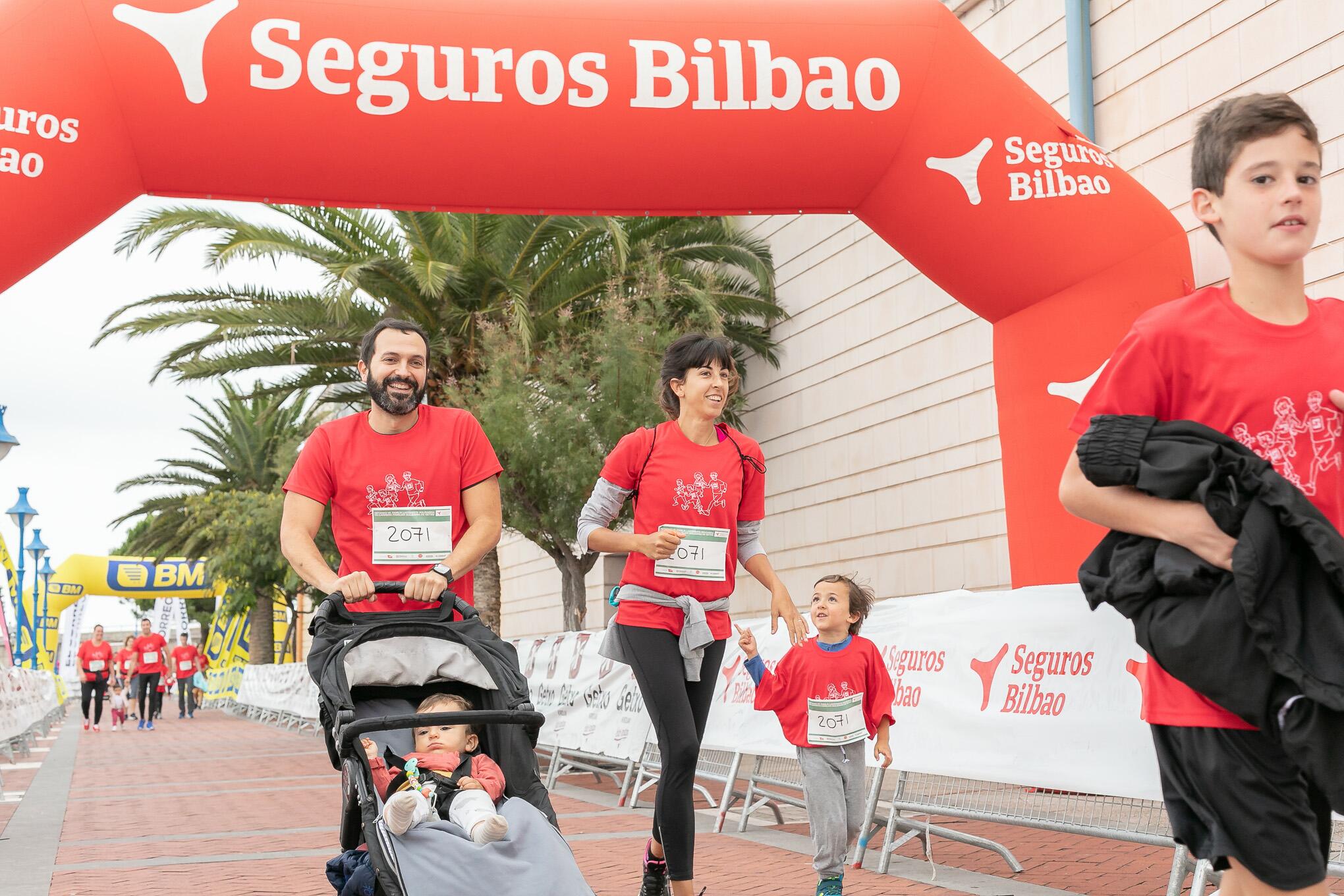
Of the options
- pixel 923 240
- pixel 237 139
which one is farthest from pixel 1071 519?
pixel 237 139

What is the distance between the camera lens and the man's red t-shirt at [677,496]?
493 cm

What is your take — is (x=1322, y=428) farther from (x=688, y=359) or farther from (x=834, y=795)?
(x=834, y=795)

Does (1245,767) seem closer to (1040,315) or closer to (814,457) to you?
(1040,315)

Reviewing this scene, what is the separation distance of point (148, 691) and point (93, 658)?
13.4ft

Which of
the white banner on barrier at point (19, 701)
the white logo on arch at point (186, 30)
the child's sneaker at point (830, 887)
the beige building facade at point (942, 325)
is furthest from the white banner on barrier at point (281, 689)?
the child's sneaker at point (830, 887)

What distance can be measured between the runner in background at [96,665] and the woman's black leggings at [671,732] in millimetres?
20362

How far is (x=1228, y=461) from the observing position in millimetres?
2129

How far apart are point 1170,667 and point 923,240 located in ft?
19.7

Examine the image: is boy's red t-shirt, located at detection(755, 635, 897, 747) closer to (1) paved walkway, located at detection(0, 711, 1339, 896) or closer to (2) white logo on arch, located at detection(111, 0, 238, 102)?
(1) paved walkway, located at detection(0, 711, 1339, 896)

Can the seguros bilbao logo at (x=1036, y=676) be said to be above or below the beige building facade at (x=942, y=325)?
below

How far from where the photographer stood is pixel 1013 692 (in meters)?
5.82

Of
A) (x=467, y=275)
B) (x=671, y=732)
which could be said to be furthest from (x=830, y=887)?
(x=467, y=275)

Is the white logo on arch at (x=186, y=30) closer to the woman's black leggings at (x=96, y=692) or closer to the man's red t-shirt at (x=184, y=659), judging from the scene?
the woman's black leggings at (x=96, y=692)

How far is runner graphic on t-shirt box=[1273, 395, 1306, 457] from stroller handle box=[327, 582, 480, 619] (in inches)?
104
